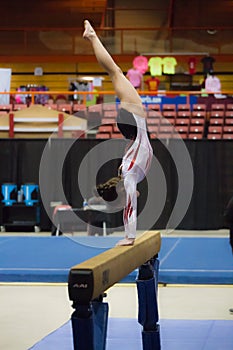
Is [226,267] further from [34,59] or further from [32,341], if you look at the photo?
[34,59]

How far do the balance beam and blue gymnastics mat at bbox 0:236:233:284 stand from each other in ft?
8.63

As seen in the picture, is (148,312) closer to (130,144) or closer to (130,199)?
(130,199)

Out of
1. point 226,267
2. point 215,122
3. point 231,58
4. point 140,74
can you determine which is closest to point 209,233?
point 215,122

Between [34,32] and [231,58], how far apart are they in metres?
5.79

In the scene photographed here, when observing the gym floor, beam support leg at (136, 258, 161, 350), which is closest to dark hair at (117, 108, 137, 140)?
beam support leg at (136, 258, 161, 350)

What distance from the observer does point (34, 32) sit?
2123 centimetres

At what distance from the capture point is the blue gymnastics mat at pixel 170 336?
17.2ft

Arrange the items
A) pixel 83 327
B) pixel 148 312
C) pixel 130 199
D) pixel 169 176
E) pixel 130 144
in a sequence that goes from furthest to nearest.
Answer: pixel 169 176
pixel 148 312
pixel 130 144
pixel 130 199
pixel 83 327

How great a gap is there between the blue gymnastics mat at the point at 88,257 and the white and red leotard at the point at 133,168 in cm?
304

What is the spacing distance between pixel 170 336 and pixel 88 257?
123 inches

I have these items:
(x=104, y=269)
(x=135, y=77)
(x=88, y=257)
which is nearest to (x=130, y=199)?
(x=104, y=269)

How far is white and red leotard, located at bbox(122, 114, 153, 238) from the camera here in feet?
15.2

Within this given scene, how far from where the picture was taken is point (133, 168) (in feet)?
15.2

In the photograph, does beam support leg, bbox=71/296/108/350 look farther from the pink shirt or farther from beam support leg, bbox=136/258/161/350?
the pink shirt
